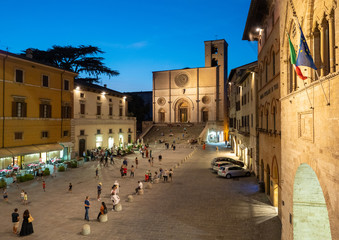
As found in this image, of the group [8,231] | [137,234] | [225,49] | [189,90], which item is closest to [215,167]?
[137,234]

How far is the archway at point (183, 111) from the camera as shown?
71.4m

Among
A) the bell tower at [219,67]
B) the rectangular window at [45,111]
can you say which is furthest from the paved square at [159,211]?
the bell tower at [219,67]

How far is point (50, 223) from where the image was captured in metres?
12.7

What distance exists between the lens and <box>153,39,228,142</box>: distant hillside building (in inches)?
2640

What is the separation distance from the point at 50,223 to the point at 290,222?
11.7 metres

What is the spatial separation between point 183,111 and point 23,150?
50871 millimetres

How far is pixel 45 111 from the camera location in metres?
29.3

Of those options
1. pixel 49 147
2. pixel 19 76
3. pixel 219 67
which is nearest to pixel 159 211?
pixel 49 147

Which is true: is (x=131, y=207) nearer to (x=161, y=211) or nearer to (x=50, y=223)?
(x=161, y=211)

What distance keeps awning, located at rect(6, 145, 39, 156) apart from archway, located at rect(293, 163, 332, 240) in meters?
25.2

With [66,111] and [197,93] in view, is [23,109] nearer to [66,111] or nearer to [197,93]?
[66,111]

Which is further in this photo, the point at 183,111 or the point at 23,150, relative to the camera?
the point at 183,111

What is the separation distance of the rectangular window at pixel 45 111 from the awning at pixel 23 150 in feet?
13.3

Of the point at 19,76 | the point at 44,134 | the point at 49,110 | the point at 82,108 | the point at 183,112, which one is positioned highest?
the point at 19,76
